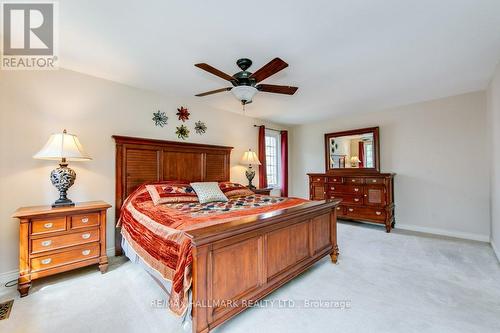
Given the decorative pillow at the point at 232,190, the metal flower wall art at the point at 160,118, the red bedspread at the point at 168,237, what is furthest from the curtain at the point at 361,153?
the metal flower wall art at the point at 160,118

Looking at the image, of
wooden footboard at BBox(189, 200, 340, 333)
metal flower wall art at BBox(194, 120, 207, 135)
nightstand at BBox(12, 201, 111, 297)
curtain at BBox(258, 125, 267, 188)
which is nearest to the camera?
wooden footboard at BBox(189, 200, 340, 333)

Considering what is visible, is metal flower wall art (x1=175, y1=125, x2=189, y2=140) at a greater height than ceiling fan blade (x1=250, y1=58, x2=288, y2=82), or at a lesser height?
lesser

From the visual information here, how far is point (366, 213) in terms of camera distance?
429 cm

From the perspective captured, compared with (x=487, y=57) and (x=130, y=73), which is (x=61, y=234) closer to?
(x=130, y=73)

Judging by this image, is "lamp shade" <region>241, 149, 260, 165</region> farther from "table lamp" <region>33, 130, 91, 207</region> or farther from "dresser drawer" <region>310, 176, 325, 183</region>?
"table lamp" <region>33, 130, 91, 207</region>

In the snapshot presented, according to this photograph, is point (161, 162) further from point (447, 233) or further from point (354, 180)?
point (447, 233)

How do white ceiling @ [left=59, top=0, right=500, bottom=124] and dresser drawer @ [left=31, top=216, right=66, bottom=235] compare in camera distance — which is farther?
dresser drawer @ [left=31, top=216, right=66, bottom=235]

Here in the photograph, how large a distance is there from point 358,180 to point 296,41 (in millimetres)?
3226

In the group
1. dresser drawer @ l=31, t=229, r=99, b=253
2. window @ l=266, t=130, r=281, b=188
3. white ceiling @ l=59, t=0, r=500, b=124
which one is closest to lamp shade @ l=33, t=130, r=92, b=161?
dresser drawer @ l=31, t=229, r=99, b=253

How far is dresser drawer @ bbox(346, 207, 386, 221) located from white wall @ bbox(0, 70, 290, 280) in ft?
12.3

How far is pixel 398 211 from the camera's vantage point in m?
4.36

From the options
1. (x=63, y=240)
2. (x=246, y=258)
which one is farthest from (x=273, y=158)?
(x=63, y=240)

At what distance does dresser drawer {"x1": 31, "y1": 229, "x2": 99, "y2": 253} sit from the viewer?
2.15 metres

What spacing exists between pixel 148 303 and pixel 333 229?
2.18 meters
